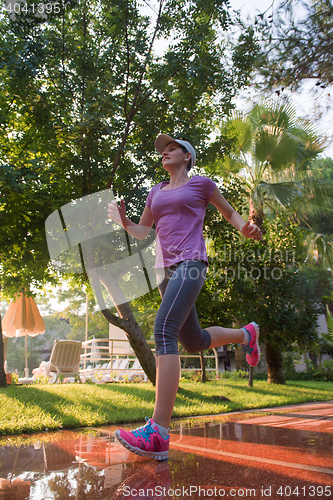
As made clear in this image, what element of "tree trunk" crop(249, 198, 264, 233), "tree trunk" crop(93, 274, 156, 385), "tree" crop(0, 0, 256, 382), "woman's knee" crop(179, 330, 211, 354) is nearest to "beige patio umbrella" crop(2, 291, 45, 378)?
"tree" crop(0, 0, 256, 382)

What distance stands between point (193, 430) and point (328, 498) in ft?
5.19

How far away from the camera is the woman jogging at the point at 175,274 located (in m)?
1.81

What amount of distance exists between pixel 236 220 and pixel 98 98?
445 cm

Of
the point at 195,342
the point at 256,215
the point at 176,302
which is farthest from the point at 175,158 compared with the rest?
the point at 256,215

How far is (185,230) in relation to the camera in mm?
2152

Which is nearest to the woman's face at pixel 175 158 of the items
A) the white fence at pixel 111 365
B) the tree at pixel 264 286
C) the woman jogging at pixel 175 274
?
the woman jogging at pixel 175 274

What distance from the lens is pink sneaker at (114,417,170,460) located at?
5.60 ft

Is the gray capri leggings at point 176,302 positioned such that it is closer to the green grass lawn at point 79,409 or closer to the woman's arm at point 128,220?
the woman's arm at point 128,220

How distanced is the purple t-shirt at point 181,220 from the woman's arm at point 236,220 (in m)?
0.07

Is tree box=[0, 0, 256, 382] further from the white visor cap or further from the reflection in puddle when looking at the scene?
the reflection in puddle

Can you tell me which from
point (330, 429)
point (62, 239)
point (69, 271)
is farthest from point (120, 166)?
point (330, 429)

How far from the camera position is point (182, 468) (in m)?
1.65

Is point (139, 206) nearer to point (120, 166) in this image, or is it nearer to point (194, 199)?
point (120, 166)

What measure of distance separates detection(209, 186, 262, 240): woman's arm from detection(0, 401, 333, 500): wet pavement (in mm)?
1129
